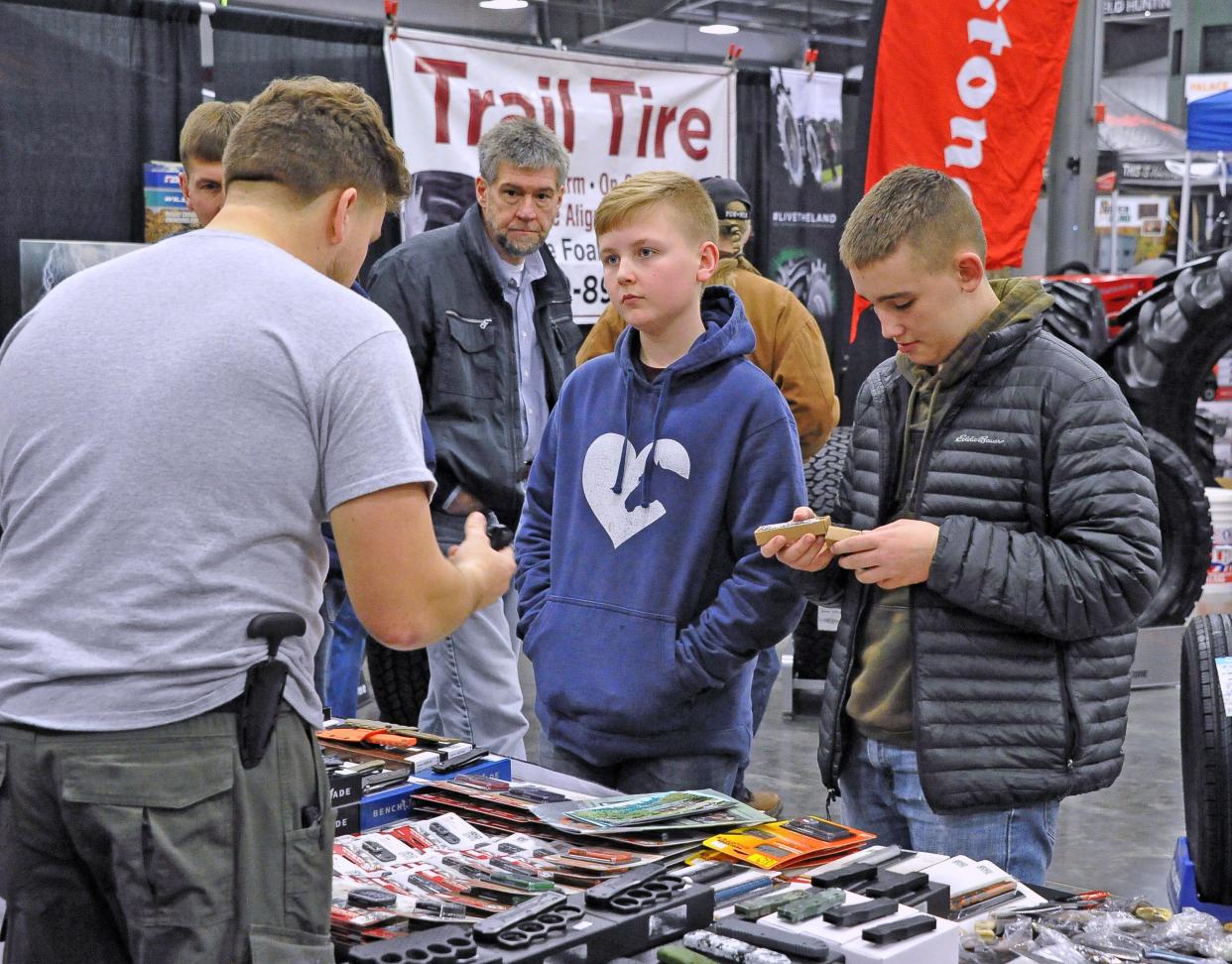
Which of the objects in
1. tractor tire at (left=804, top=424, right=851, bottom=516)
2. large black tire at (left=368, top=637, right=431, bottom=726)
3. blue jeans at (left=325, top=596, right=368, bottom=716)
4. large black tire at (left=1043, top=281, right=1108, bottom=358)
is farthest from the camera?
large black tire at (left=1043, top=281, right=1108, bottom=358)

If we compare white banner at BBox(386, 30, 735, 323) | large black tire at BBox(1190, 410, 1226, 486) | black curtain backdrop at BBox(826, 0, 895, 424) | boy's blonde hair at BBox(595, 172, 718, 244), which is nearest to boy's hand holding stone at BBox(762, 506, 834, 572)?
boy's blonde hair at BBox(595, 172, 718, 244)

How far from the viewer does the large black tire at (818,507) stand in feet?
16.3

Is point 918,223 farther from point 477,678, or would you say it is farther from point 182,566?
point 477,678

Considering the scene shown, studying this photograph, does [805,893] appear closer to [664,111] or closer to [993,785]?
[993,785]

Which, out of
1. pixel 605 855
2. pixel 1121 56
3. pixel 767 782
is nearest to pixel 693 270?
pixel 605 855

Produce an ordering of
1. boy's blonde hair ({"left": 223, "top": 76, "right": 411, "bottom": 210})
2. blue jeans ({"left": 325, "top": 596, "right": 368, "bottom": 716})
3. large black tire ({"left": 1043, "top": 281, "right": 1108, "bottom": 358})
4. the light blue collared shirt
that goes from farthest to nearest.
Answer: large black tire ({"left": 1043, "top": 281, "right": 1108, "bottom": 358}), blue jeans ({"left": 325, "top": 596, "right": 368, "bottom": 716}), the light blue collared shirt, boy's blonde hair ({"left": 223, "top": 76, "right": 411, "bottom": 210})

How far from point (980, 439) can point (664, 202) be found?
712mm

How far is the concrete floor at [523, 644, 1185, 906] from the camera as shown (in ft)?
13.0

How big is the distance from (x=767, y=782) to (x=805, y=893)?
3.01 metres

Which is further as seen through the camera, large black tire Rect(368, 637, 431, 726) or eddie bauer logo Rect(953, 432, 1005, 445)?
large black tire Rect(368, 637, 431, 726)

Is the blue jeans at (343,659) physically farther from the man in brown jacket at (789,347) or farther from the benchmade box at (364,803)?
the benchmade box at (364,803)

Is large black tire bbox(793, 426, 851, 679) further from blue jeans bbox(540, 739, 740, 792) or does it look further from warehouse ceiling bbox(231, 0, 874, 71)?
blue jeans bbox(540, 739, 740, 792)

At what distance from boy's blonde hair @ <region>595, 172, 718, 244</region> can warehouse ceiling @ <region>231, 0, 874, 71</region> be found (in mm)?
4000

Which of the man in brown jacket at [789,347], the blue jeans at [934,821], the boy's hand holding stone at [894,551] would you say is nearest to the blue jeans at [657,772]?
the blue jeans at [934,821]
